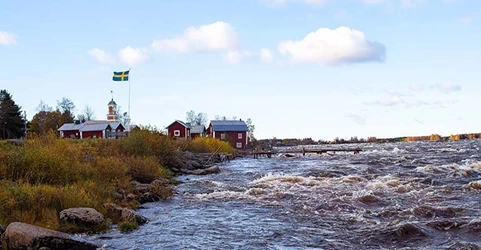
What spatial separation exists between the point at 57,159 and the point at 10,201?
4815 mm

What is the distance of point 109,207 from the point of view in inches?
554

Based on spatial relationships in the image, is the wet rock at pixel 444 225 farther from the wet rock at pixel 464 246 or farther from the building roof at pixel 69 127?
the building roof at pixel 69 127

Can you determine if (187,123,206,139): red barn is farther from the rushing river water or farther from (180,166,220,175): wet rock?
the rushing river water

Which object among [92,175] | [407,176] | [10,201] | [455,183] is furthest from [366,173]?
[10,201]

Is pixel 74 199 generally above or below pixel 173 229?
above

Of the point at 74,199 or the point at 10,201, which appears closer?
the point at 10,201

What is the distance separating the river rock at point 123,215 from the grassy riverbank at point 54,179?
307 millimetres

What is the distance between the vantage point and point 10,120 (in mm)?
65500

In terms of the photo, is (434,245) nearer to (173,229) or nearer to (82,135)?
(173,229)

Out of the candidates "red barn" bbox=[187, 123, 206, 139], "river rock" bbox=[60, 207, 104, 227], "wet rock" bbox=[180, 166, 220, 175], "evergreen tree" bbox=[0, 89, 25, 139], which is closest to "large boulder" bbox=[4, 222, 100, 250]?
"river rock" bbox=[60, 207, 104, 227]

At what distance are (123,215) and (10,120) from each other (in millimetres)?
60470

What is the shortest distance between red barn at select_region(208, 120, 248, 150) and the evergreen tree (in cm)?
3034

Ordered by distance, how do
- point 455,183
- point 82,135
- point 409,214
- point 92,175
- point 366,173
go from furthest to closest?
1. point 82,135
2. point 366,173
3. point 455,183
4. point 92,175
5. point 409,214

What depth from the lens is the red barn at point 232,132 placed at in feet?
241
